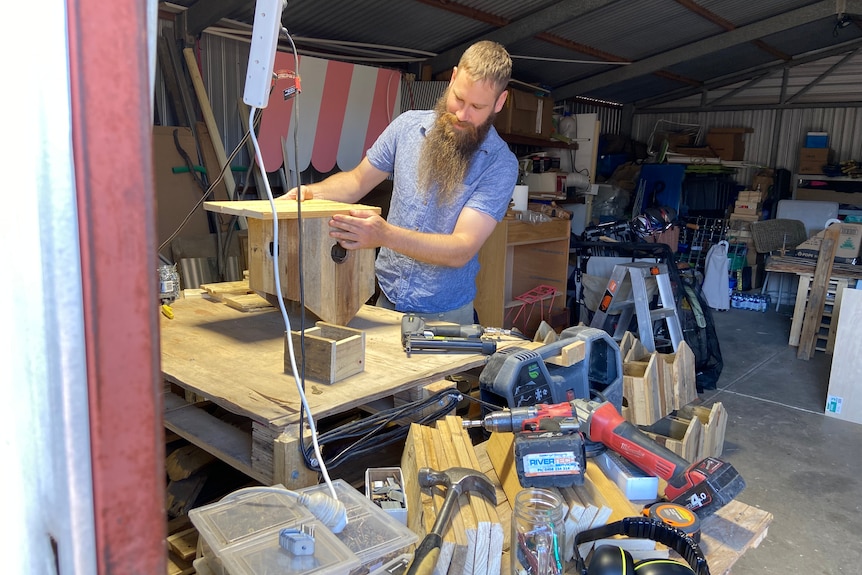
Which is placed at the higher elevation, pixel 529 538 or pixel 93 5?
pixel 93 5

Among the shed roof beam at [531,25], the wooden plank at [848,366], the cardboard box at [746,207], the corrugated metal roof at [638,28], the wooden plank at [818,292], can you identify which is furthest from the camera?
the cardboard box at [746,207]

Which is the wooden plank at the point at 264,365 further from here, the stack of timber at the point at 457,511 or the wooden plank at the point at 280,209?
the wooden plank at the point at 280,209

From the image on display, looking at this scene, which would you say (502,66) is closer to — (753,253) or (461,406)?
(461,406)

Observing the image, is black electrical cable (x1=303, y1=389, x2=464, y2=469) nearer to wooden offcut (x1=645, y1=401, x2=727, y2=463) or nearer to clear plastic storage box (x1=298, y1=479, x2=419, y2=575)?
clear plastic storage box (x1=298, y1=479, x2=419, y2=575)

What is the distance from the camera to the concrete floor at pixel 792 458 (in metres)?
2.90

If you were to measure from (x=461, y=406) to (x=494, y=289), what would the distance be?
2.90 m

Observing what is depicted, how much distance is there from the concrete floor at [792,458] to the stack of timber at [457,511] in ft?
6.81

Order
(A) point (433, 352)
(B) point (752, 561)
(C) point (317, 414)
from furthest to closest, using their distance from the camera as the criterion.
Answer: (B) point (752, 561)
(A) point (433, 352)
(C) point (317, 414)

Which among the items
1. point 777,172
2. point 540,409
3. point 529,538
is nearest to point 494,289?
point 540,409

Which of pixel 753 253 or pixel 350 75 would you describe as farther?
pixel 753 253

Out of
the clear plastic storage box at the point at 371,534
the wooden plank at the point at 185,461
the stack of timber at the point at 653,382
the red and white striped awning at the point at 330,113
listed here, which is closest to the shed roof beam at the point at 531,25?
the red and white striped awning at the point at 330,113

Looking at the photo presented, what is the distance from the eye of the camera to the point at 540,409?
4.54 feet

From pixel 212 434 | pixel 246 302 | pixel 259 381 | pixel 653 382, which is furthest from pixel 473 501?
pixel 653 382

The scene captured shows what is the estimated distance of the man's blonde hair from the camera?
216 cm
